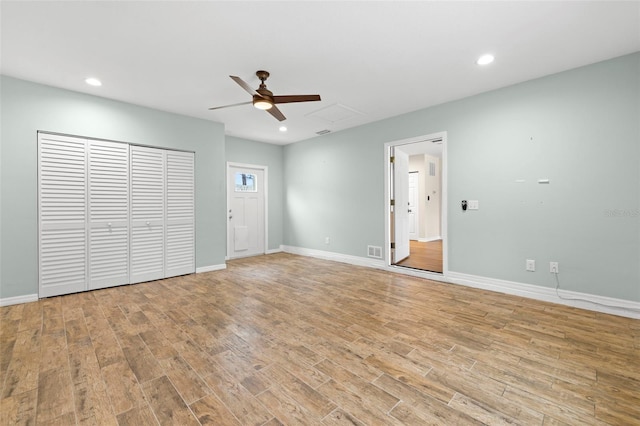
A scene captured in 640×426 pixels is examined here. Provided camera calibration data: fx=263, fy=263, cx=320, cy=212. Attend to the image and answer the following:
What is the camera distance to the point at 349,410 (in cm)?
146

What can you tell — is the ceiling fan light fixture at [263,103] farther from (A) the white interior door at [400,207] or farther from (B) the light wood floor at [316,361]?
(A) the white interior door at [400,207]

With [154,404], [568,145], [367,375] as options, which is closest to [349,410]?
[367,375]

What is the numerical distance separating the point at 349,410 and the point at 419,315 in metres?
1.56

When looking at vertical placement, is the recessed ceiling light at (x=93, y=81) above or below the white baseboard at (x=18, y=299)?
above

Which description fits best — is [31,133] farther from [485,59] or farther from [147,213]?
[485,59]

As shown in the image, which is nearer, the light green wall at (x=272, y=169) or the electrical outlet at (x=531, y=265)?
the electrical outlet at (x=531, y=265)

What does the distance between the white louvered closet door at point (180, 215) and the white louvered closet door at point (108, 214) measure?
0.56 metres

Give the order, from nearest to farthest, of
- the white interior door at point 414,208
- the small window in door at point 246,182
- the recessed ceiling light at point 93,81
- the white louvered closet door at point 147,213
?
the recessed ceiling light at point 93,81 < the white louvered closet door at point 147,213 < the small window in door at point 246,182 < the white interior door at point 414,208

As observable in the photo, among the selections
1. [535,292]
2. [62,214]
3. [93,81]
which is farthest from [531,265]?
[62,214]

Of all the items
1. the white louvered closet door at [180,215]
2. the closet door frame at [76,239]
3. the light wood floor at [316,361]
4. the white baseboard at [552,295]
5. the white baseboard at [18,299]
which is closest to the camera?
the light wood floor at [316,361]

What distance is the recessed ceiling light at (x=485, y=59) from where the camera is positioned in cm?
273

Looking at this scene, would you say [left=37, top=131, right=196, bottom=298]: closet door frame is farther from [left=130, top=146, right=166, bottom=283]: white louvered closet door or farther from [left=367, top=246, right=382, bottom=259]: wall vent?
[left=367, top=246, right=382, bottom=259]: wall vent

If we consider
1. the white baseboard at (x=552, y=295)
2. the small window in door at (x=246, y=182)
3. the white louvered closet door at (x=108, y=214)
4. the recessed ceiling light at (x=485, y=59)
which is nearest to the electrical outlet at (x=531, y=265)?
the white baseboard at (x=552, y=295)

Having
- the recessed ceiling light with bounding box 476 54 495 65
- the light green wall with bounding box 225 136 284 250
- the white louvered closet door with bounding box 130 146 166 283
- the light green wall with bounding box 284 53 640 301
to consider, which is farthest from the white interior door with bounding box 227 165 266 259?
the recessed ceiling light with bounding box 476 54 495 65
